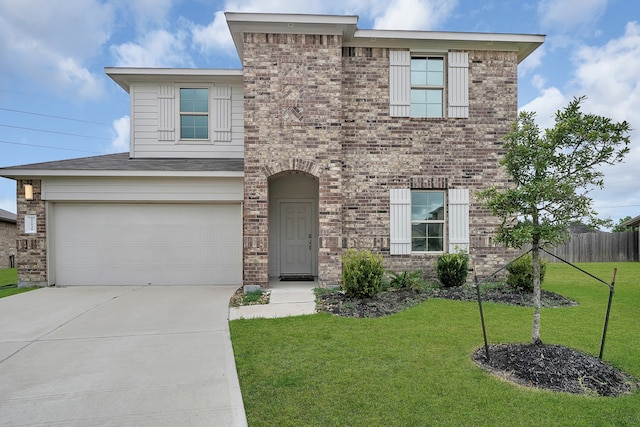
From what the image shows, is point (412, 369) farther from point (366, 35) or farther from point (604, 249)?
point (604, 249)

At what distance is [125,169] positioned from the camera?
917 centimetres

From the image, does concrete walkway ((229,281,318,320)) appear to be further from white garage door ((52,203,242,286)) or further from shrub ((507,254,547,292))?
shrub ((507,254,547,292))

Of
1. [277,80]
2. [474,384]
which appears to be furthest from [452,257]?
[277,80]

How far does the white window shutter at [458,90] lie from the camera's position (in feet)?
30.2

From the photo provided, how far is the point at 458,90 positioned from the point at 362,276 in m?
5.49

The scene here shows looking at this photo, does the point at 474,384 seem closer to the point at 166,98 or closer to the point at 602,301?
the point at 602,301

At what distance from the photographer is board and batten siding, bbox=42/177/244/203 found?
9305 millimetres

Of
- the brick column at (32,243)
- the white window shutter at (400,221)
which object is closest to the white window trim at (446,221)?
the white window shutter at (400,221)

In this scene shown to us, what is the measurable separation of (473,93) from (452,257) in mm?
4238

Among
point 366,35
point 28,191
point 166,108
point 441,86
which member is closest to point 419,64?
point 441,86

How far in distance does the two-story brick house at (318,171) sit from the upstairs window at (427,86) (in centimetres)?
3

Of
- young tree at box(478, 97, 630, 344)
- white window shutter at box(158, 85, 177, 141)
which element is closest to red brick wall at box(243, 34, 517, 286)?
white window shutter at box(158, 85, 177, 141)

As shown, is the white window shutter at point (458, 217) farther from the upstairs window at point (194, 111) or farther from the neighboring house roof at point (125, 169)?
the upstairs window at point (194, 111)

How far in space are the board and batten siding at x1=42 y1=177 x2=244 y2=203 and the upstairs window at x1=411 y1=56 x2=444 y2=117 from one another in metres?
4.99
